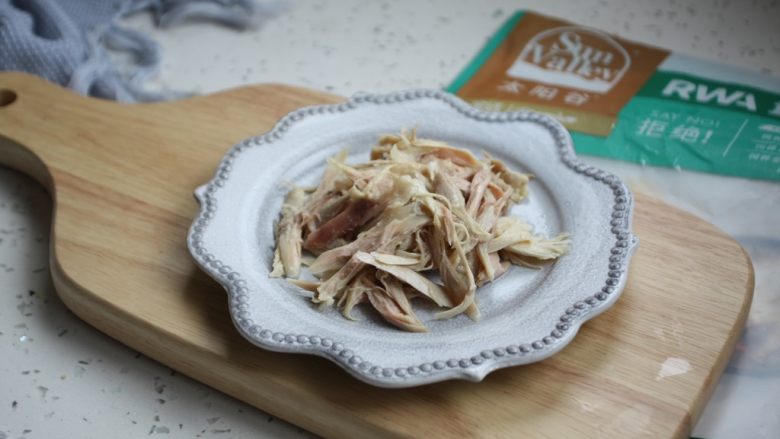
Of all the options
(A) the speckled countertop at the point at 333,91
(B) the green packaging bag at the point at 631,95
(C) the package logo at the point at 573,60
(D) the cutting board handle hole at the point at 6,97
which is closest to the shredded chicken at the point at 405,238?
(A) the speckled countertop at the point at 333,91

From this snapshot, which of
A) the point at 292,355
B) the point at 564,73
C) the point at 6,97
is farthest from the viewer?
the point at 564,73

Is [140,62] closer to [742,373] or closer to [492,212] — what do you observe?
[492,212]

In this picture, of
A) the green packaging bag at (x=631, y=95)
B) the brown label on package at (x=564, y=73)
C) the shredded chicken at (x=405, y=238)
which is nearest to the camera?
the shredded chicken at (x=405, y=238)

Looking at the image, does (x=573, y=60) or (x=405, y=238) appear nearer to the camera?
(x=405, y=238)

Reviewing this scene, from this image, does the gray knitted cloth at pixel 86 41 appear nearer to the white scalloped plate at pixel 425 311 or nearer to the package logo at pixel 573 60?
the white scalloped plate at pixel 425 311

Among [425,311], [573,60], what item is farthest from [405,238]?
[573,60]

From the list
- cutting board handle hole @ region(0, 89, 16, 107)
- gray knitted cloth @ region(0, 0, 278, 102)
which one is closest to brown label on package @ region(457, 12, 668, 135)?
gray knitted cloth @ region(0, 0, 278, 102)

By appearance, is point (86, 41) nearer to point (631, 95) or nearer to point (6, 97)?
point (6, 97)
